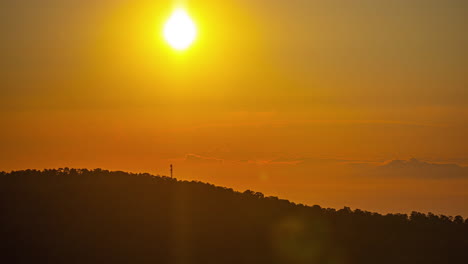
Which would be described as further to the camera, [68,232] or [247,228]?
[247,228]

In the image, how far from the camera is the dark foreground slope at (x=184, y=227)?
7294cm

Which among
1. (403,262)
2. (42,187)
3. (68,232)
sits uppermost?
(42,187)

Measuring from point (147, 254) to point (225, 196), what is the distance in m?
16.0

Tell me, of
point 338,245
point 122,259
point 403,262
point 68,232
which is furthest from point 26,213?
point 403,262

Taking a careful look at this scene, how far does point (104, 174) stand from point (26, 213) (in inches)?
585

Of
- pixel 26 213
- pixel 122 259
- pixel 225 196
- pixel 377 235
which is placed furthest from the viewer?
pixel 225 196

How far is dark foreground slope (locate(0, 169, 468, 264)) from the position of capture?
72938mm

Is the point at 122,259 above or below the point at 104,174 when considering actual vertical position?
below

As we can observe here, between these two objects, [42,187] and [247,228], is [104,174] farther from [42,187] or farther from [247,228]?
[247,228]

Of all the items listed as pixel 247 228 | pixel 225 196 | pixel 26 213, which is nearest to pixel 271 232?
pixel 247 228

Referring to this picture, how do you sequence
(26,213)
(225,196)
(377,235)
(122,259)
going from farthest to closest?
(225,196), (377,235), (26,213), (122,259)

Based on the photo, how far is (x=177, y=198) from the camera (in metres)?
84.4

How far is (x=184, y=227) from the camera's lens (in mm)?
78562

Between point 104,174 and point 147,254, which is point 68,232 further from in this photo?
point 104,174
